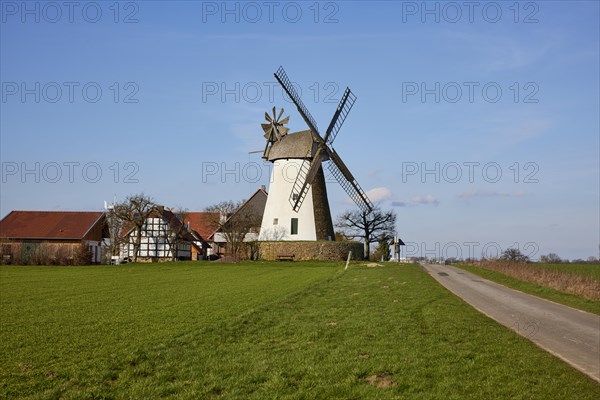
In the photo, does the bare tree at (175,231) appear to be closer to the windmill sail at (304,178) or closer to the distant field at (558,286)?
the windmill sail at (304,178)

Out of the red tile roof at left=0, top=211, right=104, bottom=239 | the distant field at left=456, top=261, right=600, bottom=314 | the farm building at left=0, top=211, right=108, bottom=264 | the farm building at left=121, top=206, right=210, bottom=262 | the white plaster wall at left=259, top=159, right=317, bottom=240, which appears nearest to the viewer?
the distant field at left=456, top=261, right=600, bottom=314

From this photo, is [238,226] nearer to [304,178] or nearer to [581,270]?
[304,178]

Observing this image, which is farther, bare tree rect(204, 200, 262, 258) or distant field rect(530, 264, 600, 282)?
bare tree rect(204, 200, 262, 258)

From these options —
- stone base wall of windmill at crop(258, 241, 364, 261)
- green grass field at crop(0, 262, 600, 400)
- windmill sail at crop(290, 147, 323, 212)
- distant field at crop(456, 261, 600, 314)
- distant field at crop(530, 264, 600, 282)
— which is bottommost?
distant field at crop(530, 264, 600, 282)

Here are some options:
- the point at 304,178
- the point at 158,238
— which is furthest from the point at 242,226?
the point at 304,178

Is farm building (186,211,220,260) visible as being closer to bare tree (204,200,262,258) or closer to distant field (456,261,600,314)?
bare tree (204,200,262,258)

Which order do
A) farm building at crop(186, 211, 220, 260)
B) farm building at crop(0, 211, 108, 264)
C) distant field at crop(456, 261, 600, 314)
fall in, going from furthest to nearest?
farm building at crop(186, 211, 220, 260) < farm building at crop(0, 211, 108, 264) < distant field at crop(456, 261, 600, 314)

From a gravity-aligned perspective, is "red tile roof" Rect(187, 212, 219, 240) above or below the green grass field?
above

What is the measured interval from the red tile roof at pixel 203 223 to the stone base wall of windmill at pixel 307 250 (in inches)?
1201

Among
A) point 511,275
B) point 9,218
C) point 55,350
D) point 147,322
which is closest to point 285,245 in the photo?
point 511,275

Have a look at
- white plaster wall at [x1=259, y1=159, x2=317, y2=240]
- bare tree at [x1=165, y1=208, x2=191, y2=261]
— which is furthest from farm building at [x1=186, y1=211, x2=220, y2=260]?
white plaster wall at [x1=259, y1=159, x2=317, y2=240]

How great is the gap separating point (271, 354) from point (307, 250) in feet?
144

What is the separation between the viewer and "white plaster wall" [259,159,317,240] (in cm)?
5525

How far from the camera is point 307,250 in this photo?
54.7 meters
